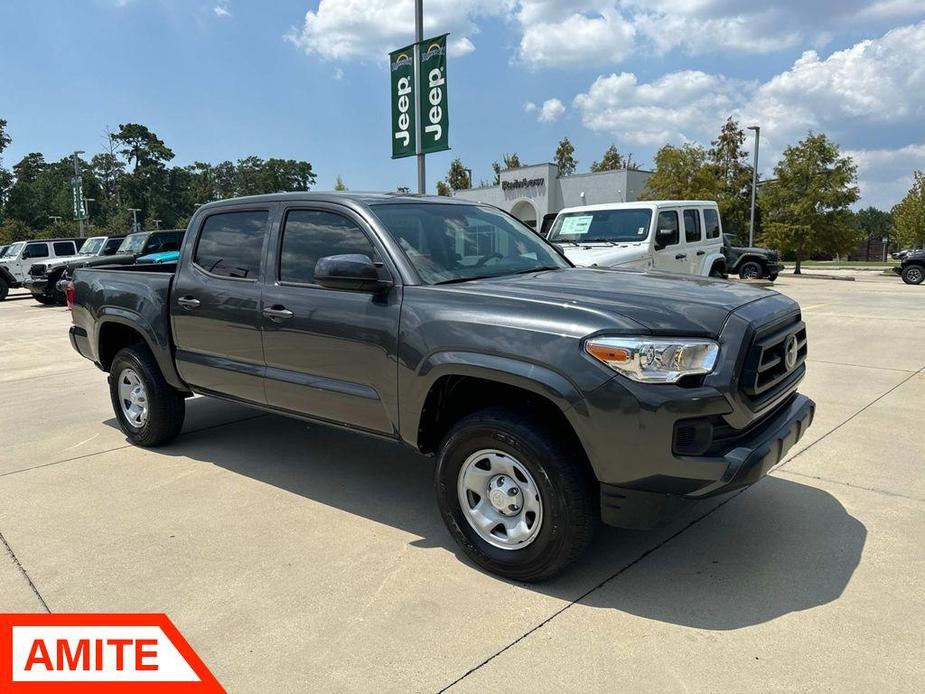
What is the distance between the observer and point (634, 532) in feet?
12.2

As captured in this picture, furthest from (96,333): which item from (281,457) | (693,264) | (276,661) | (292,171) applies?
(292,171)

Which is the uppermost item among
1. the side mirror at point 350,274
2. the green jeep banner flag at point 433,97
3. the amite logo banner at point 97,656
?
the green jeep banner flag at point 433,97

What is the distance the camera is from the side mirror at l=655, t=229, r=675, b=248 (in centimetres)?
1085

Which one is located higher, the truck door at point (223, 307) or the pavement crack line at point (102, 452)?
the truck door at point (223, 307)

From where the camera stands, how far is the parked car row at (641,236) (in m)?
10.6

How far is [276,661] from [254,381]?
2.01 m

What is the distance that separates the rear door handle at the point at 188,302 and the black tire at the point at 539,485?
232 cm

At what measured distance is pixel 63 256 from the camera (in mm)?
22828

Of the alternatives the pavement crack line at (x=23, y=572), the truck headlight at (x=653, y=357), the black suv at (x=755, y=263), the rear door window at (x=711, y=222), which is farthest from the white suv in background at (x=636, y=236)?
the black suv at (x=755, y=263)

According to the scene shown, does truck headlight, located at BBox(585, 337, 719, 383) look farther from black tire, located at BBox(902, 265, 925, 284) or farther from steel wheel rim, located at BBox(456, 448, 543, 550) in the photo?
black tire, located at BBox(902, 265, 925, 284)

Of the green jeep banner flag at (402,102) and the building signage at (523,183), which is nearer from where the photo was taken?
the green jeep banner flag at (402,102)

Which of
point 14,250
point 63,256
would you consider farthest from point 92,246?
point 14,250

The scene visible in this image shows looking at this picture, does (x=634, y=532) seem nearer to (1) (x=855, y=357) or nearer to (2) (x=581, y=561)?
(2) (x=581, y=561)

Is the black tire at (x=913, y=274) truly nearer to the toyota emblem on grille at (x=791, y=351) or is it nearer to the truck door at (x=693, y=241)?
the truck door at (x=693, y=241)
